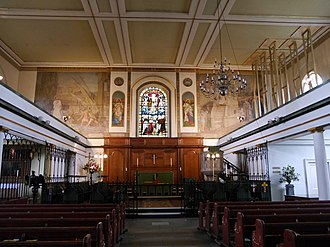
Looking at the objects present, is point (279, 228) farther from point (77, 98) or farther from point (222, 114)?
point (77, 98)

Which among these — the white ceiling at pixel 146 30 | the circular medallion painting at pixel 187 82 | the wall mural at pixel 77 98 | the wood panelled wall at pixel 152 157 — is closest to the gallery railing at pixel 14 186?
the wood panelled wall at pixel 152 157

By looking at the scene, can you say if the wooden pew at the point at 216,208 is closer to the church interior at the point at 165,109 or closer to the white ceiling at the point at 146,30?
the church interior at the point at 165,109

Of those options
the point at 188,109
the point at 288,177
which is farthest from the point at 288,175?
the point at 188,109

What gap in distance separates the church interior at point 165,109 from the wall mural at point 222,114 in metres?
0.07

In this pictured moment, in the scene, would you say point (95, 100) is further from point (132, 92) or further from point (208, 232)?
point (208, 232)

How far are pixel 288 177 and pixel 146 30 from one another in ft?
32.6

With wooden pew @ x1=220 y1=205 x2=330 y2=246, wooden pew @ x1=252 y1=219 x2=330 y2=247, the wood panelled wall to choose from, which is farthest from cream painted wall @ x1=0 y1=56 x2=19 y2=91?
wooden pew @ x1=252 y1=219 x2=330 y2=247

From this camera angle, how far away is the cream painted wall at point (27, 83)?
1875 cm

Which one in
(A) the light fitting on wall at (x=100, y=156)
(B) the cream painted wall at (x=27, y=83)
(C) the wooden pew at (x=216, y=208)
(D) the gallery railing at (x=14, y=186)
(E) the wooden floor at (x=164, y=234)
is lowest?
(E) the wooden floor at (x=164, y=234)

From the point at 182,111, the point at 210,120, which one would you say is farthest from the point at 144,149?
the point at 210,120

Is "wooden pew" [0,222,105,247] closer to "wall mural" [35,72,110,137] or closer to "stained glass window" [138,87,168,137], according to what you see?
"wall mural" [35,72,110,137]

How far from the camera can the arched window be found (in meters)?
14.7

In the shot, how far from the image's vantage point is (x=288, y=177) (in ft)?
42.2

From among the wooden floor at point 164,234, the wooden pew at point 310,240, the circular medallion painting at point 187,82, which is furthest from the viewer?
the circular medallion painting at point 187,82
